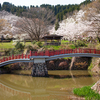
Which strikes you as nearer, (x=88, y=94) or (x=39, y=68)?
(x=88, y=94)

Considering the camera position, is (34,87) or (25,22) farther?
(25,22)

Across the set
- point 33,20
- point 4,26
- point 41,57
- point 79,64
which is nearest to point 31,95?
point 41,57

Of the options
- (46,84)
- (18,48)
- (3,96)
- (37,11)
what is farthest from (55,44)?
(3,96)

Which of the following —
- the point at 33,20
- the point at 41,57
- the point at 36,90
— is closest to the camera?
the point at 36,90

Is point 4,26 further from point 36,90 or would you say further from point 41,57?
point 36,90

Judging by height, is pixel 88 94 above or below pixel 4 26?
below

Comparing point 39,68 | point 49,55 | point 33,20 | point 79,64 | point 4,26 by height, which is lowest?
point 79,64

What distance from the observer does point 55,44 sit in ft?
A: 92.8

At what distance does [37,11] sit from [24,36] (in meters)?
8.06

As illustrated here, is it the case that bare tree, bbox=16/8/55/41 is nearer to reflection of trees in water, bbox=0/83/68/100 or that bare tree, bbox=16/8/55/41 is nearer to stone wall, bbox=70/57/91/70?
stone wall, bbox=70/57/91/70

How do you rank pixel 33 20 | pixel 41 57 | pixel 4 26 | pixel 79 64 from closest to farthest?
pixel 41 57, pixel 79 64, pixel 33 20, pixel 4 26

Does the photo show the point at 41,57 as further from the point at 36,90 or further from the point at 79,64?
the point at 79,64

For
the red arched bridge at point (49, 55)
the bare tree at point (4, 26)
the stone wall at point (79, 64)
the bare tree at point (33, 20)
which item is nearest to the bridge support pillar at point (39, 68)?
the red arched bridge at point (49, 55)

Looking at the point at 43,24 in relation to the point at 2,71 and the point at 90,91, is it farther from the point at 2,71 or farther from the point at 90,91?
the point at 90,91
